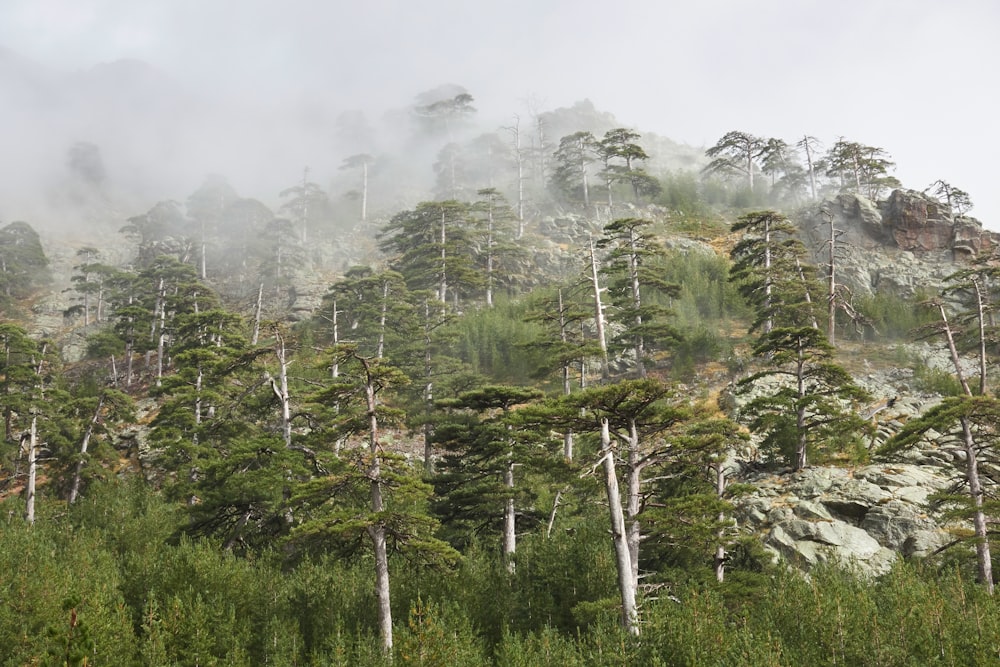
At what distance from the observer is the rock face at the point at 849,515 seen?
17.4 meters

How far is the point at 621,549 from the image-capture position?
13727 millimetres

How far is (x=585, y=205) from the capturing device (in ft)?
210

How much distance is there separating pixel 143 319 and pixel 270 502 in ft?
97.9

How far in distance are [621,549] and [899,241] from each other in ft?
148

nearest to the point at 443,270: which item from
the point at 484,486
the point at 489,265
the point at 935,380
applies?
the point at 489,265

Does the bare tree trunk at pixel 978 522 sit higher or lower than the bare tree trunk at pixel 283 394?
lower

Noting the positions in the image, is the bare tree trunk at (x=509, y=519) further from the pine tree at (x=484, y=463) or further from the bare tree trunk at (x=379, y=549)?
the bare tree trunk at (x=379, y=549)

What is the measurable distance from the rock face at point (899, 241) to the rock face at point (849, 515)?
2543 cm

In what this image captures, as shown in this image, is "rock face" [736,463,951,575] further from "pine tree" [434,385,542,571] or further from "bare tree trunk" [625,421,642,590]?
"pine tree" [434,385,542,571]

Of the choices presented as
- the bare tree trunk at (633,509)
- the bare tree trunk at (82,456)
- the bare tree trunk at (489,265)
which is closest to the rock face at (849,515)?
the bare tree trunk at (633,509)

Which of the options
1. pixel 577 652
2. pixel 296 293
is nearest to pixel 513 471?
pixel 577 652

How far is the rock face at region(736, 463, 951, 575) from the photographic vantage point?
1736 centimetres

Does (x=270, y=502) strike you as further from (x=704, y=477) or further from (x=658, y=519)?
(x=704, y=477)

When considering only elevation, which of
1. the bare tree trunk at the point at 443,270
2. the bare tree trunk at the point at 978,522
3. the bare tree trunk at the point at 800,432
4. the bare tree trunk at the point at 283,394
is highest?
the bare tree trunk at the point at 443,270
